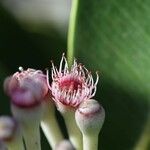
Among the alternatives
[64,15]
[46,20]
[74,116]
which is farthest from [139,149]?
[64,15]

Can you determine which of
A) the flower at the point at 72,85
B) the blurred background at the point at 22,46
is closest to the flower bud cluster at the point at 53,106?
the flower at the point at 72,85

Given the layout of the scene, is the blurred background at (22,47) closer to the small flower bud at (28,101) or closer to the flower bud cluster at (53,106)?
the flower bud cluster at (53,106)

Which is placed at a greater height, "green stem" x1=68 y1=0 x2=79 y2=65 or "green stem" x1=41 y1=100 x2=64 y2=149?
"green stem" x1=68 y1=0 x2=79 y2=65

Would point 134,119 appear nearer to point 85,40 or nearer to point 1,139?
point 85,40

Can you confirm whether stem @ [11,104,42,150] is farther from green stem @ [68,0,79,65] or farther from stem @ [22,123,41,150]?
green stem @ [68,0,79,65]

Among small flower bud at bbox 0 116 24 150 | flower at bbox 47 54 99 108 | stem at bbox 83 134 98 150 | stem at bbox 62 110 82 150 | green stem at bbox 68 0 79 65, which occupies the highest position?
green stem at bbox 68 0 79 65

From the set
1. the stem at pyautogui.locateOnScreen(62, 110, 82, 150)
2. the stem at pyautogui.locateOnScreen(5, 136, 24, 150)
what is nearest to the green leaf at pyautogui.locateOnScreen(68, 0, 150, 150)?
the stem at pyautogui.locateOnScreen(62, 110, 82, 150)
